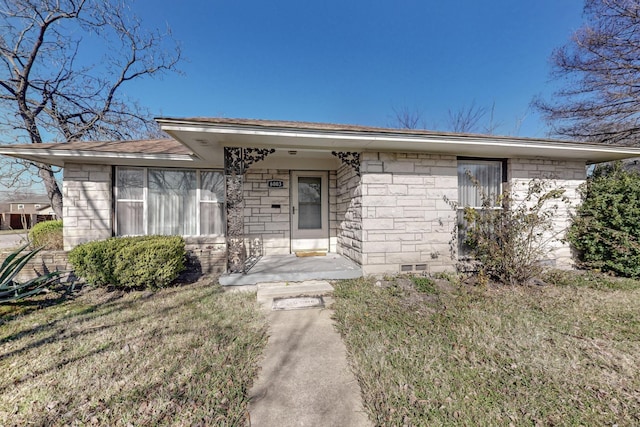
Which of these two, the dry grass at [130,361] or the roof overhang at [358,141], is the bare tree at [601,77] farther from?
the dry grass at [130,361]

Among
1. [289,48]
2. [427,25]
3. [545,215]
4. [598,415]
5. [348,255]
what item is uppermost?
[427,25]

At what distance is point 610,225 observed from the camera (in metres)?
4.98

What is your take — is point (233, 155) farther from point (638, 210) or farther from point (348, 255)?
point (638, 210)

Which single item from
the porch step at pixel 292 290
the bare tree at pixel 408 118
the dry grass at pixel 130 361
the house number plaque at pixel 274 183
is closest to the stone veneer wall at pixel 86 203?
the dry grass at pixel 130 361

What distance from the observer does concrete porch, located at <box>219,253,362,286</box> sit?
4.34 meters

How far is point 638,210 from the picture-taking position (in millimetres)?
4633

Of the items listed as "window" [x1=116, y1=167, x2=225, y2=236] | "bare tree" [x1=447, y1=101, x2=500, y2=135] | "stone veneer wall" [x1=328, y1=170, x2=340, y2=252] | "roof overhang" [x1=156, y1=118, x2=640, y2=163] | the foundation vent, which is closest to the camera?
"roof overhang" [x1=156, y1=118, x2=640, y2=163]

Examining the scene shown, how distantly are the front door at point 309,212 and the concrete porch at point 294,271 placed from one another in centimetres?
85

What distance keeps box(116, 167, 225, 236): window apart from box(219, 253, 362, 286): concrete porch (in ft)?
6.05

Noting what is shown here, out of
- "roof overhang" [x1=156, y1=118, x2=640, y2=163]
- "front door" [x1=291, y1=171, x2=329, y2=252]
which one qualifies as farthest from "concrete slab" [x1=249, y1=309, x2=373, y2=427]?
"front door" [x1=291, y1=171, x2=329, y2=252]

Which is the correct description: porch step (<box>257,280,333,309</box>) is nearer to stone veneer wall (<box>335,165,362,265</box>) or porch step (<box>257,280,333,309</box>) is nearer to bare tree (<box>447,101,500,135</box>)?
stone veneer wall (<box>335,165,362,265</box>)

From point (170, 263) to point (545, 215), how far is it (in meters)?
6.78

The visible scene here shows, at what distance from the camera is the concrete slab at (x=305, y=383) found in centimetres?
172

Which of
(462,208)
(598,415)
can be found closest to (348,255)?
(462,208)
